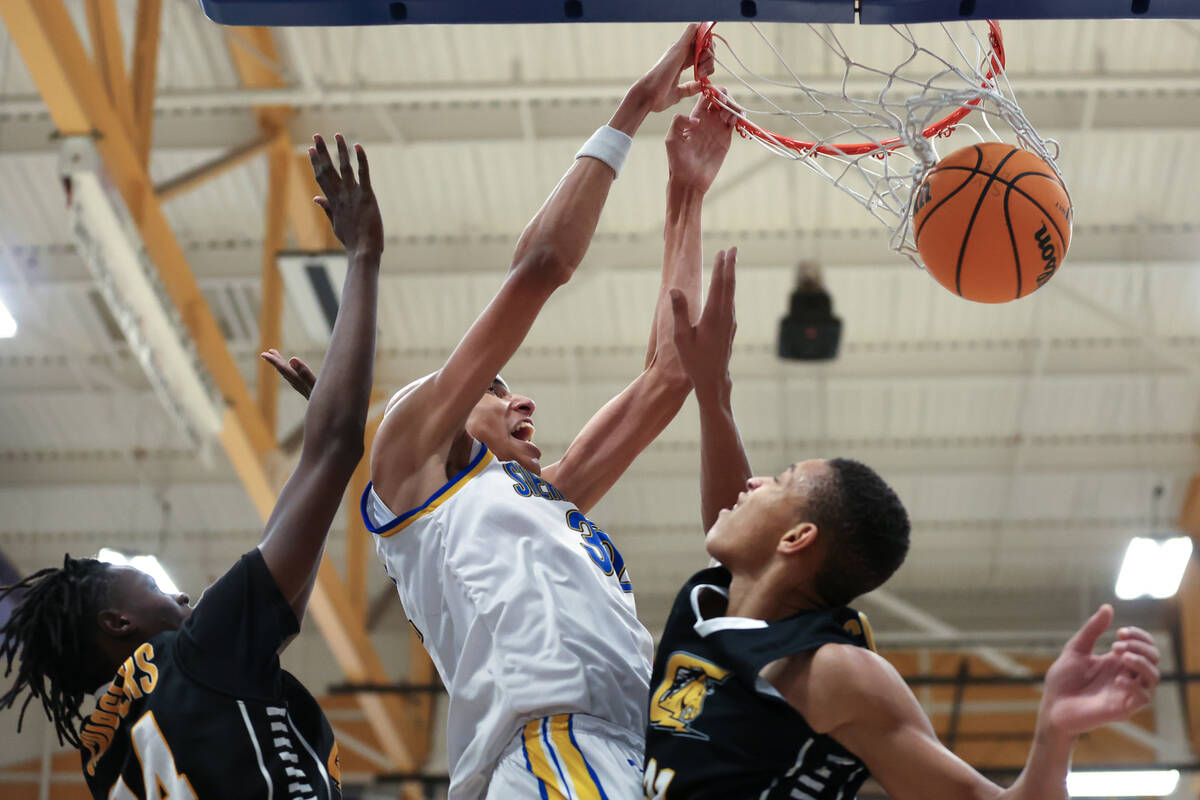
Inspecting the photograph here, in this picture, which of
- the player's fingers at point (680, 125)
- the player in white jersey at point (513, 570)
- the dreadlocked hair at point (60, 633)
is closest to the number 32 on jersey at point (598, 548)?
the player in white jersey at point (513, 570)

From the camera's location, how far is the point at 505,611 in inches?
101

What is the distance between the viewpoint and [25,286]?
11094 mm

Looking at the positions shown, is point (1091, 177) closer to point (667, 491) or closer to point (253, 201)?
point (667, 491)

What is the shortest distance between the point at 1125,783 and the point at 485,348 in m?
11.7

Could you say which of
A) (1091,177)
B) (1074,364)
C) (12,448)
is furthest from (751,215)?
(12,448)

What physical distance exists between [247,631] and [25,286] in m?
9.78

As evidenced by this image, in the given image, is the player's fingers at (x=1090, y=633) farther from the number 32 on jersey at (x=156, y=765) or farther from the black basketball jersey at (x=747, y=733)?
the number 32 on jersey at (x=156, y=765)

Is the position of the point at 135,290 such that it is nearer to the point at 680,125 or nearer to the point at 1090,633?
the point at 680,125

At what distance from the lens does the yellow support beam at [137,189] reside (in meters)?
6.73

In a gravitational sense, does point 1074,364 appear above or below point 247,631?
above

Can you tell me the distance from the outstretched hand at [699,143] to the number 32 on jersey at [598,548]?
1.09m

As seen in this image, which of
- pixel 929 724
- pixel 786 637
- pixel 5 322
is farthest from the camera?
pixel 5 322

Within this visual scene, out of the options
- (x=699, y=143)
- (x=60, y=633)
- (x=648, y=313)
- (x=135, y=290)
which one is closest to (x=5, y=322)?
(x=135, y=290)

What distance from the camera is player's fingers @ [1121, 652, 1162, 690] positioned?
6.20 ft
